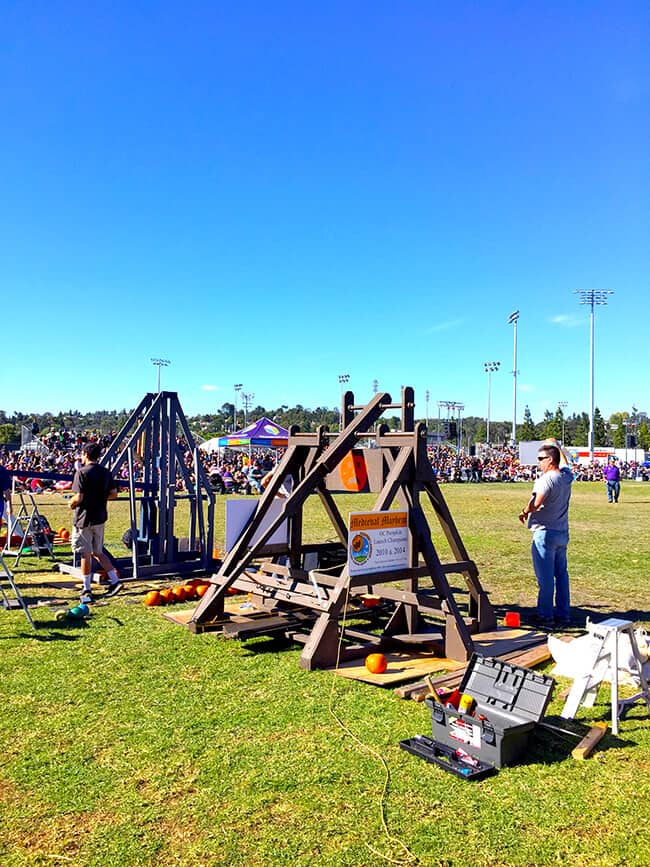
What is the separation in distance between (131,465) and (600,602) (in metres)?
7.74

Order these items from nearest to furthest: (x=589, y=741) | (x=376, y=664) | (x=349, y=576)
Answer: (x=589, y=741) < (x=376, y=664) < (x=349, y=576)

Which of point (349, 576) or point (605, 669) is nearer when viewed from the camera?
point (605, 669)

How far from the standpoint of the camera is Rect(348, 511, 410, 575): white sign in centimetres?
663

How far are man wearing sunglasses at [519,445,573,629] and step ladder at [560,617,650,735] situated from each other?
113 inches

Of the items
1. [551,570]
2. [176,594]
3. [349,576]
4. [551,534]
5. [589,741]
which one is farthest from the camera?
[176,594]

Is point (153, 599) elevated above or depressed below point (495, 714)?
below

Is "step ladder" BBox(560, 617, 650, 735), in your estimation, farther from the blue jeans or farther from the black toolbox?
the blue jeans

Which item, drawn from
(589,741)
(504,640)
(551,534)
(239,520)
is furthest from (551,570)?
(239,520)

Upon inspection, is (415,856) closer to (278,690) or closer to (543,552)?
(278,690)

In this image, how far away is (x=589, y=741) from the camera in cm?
473

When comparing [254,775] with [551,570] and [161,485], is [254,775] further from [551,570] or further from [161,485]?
[161,485]

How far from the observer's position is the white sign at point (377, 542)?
663cm

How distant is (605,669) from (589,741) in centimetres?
77

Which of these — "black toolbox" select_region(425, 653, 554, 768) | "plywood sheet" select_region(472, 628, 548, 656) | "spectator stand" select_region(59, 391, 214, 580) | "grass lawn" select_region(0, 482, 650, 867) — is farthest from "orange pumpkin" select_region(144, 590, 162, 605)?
"black toolbox" select_region(425, 653, 554, 768)
